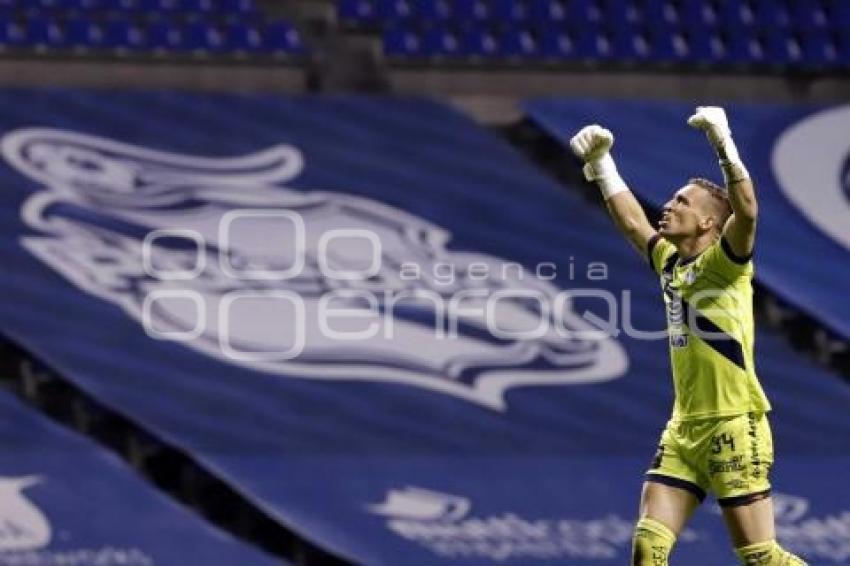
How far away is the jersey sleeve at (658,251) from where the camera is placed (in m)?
7.80

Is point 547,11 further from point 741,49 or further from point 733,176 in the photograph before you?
point 733,176

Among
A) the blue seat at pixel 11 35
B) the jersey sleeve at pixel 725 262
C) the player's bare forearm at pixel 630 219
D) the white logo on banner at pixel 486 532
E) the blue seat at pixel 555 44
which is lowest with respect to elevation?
the white logo on banner at pixel 486 532

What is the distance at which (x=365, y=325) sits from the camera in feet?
→ 39.8

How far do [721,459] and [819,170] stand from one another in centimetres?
597

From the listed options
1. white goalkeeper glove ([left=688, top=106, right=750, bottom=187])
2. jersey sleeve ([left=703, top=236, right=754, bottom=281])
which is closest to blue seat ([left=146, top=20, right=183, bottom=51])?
jersey sleeve ([left=703, top=236, right=754, bottom=281])

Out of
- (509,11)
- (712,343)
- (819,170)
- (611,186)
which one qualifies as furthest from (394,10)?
(712,343)

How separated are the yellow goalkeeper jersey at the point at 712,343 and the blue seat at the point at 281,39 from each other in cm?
590

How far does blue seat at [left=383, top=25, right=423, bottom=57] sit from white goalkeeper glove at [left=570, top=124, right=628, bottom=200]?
5.27 m

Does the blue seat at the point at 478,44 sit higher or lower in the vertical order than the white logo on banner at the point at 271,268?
higher

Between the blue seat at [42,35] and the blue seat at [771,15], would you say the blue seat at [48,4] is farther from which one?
the blue seat at [771,15]

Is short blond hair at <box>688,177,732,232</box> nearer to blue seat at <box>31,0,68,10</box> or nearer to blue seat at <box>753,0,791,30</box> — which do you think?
blue seat at <box>31,0,68,10</box>

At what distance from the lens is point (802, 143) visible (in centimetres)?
1307

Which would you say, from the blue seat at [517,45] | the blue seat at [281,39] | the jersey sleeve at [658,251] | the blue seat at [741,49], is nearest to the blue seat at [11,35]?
the blue seat at [281,39]

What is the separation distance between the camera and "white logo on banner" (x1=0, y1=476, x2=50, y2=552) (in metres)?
11.2
